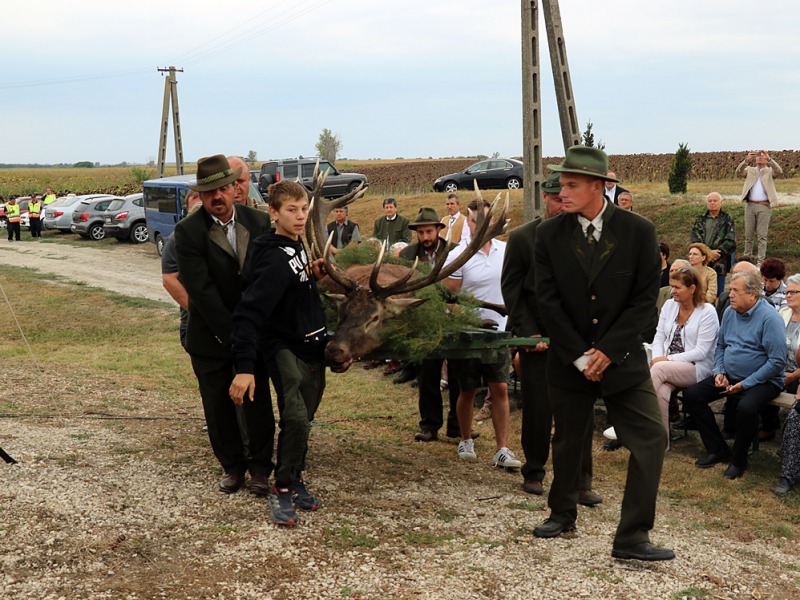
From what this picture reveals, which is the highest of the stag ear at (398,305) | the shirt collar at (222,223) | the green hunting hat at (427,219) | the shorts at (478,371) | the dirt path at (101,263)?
the shirt collar at (222,223)

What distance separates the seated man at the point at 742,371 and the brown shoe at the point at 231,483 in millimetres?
4111

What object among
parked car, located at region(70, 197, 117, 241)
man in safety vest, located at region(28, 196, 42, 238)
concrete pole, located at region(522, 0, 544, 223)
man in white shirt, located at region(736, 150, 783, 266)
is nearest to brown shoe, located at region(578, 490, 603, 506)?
concrete pole, located at region(522, 0, 544, 223)

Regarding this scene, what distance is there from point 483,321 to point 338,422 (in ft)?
8.63

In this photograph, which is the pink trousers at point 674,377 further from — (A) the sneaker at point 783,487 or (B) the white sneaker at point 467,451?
(B) the white sneaker at point 467,451

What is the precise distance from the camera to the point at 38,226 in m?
37.1

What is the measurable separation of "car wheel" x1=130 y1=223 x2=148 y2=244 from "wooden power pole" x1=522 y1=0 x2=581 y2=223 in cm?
2026

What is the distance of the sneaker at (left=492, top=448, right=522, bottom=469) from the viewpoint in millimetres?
7242

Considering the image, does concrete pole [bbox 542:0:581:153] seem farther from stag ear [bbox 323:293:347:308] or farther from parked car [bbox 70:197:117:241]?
parked car [bbox 70:197:117:241]

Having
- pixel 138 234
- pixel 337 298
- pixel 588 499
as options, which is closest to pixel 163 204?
pixel 138 234

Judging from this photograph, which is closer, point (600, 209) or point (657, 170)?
point (600, 209)

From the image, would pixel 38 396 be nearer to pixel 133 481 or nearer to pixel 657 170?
pixel 133 481

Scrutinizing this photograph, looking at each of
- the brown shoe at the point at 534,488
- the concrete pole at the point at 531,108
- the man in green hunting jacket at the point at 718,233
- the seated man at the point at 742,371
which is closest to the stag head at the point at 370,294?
the brown shoe at the point at 534,488

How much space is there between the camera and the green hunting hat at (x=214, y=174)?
227 inches

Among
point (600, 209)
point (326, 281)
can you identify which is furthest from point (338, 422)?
point (600, 209)
